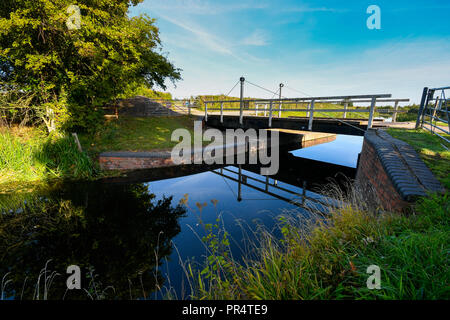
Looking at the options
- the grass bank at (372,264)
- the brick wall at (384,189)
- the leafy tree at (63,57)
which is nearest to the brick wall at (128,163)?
the leafy tree at (63,57)

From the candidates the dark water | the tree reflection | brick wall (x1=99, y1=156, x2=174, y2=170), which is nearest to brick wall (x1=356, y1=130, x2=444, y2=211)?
the dark water

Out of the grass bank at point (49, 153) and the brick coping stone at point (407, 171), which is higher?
Answer: the brick coping stone at point (407, 171)

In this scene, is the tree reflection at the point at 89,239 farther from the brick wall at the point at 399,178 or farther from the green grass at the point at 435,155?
the green grass at the point at 435,155

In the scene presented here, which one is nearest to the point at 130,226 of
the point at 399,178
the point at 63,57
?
the point at 399,178

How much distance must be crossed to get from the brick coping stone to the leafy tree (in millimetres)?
9708

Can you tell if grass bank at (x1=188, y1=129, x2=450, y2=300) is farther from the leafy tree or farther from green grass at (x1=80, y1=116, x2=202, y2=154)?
the leafy tree

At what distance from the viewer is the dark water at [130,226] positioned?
2750mm

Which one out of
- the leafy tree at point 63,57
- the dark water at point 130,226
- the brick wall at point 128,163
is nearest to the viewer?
the dark water at point 130,226

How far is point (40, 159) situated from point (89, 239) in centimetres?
574

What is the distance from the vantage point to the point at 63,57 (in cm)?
739

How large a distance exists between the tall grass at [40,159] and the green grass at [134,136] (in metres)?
0.95

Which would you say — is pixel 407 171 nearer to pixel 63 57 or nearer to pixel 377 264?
pixel 377 264

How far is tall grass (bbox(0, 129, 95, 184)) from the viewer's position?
648 cm

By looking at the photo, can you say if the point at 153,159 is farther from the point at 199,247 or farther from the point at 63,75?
the point at 199,247
